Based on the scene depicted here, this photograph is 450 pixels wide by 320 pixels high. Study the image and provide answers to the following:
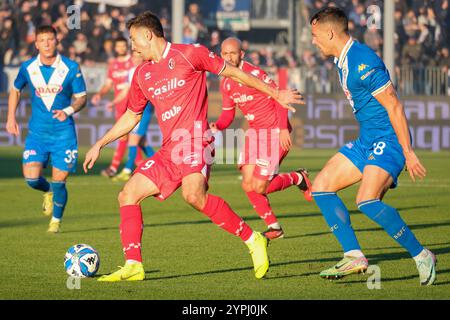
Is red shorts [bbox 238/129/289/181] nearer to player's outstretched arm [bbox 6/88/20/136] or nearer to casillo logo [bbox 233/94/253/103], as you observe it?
casillo logo [bbox 233/94/253/103]

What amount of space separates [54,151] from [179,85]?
13.5 feet

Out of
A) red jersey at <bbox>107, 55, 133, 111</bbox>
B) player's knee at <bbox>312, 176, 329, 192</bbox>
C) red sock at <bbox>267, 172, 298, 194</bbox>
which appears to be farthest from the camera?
red jersey at <bbox>107, 55, 133, 111</bbox>

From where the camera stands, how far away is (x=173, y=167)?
903 cm

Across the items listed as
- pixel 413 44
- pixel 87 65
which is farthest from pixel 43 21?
pixel 413 44

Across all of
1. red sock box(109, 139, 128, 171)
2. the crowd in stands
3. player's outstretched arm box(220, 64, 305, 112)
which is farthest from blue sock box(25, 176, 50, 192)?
the crowd in stands

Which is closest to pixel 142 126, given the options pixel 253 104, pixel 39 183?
pixel 39 183

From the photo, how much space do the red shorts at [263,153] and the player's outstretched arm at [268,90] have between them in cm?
362

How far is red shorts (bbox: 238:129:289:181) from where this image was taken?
12.6m

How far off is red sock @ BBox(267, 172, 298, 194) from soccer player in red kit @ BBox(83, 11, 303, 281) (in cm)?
368

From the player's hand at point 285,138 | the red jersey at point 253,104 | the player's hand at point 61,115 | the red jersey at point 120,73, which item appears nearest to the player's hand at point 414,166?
the player's hand at point 285,138

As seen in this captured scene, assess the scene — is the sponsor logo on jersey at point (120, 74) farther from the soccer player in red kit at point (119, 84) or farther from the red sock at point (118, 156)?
the red sock at point (118, 156)

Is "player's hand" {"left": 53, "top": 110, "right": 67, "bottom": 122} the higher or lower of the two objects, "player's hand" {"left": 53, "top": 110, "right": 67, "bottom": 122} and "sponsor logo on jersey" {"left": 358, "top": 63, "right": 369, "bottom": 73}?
the lower
